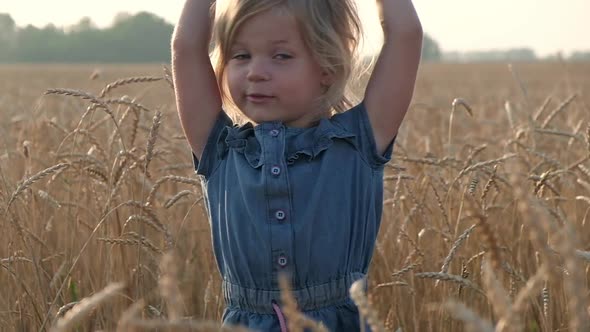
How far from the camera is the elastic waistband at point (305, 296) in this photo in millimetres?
1785

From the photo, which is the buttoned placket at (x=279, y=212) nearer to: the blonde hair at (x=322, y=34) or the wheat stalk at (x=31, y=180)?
the blonde hair at (x=322, y=34)

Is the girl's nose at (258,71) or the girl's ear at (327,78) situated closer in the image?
the girl's nose at (258,71)

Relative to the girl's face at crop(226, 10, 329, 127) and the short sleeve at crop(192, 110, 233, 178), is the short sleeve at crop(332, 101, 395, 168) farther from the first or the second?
the short sleeve at crop(192, 110, 233, 178)

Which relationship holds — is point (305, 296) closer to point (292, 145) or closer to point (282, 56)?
point (292, 145)

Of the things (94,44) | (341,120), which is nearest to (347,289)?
(341,120)

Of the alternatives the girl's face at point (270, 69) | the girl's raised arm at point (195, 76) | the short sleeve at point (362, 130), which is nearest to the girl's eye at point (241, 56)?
the girl's face at point (270, 69)

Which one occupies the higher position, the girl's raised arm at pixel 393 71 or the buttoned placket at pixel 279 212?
the girl's raised arm at pixel 393 71

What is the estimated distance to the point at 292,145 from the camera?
1812 millimetres

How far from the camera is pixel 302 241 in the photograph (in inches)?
69.6

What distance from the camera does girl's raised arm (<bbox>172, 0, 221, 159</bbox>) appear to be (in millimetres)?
1912

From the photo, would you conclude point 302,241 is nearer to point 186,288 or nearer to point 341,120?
point 341,120

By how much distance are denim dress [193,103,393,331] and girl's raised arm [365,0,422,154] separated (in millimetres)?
32

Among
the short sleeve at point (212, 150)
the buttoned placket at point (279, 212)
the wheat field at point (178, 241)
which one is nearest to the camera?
the buttoned placket at point (279, 212)

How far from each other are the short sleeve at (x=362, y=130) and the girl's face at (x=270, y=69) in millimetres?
91
